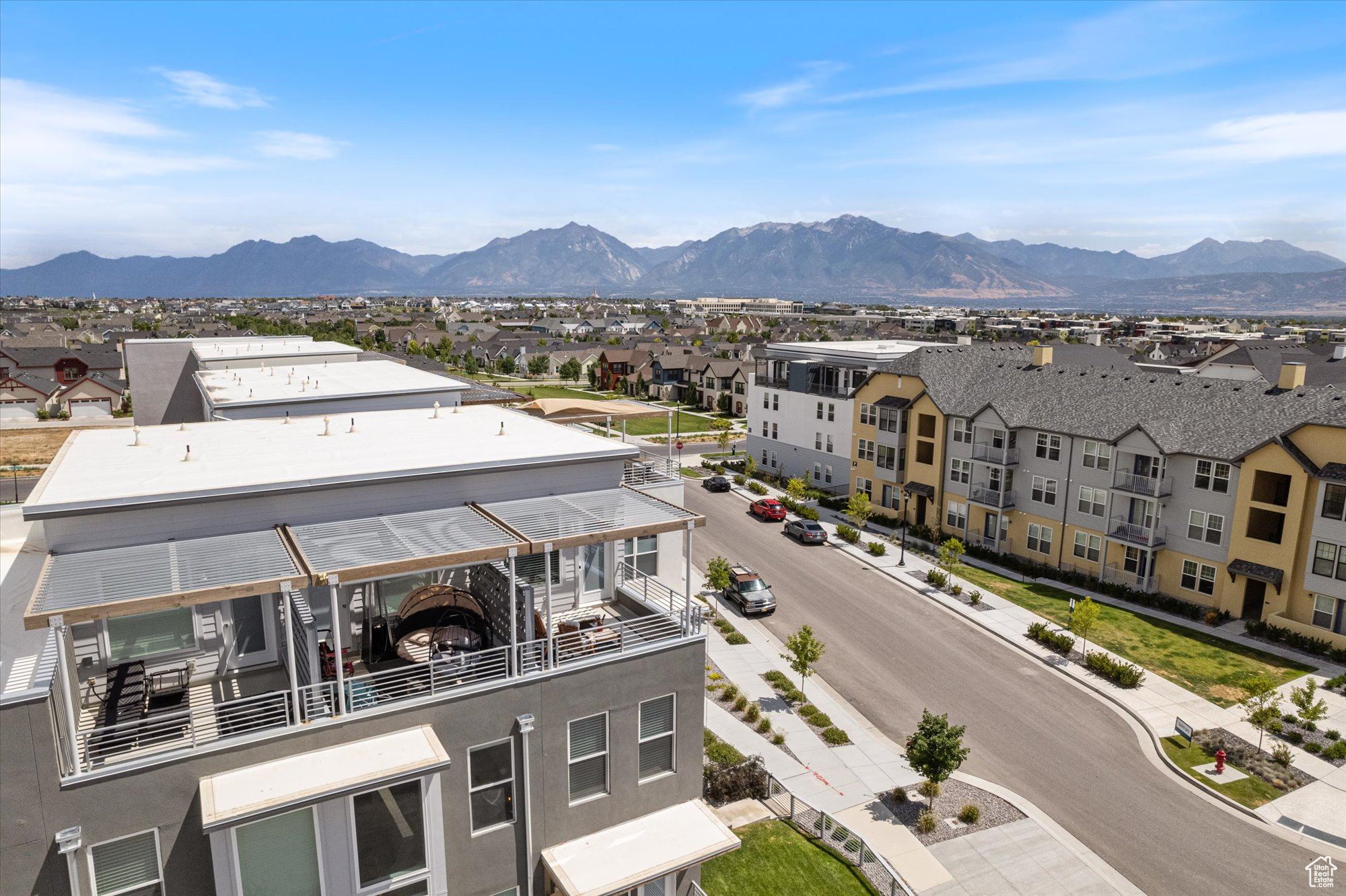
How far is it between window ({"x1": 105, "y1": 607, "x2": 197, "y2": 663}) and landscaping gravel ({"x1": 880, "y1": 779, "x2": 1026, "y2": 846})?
17.5 meters

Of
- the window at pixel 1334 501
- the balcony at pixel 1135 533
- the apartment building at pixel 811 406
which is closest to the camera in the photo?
the window at pixel 1334 501

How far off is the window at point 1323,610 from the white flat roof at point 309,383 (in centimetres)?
3544

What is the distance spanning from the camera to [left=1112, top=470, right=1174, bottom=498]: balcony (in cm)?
3722

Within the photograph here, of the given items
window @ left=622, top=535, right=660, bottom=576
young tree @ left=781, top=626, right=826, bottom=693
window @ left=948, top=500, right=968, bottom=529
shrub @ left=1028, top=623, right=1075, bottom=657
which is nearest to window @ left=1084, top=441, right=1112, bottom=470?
window @ left=948, top=500, right=968, bottom=529

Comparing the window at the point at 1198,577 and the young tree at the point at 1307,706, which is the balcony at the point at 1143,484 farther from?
the young tree at the point at 1307,706

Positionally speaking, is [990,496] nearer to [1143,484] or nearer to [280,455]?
[1143,484]

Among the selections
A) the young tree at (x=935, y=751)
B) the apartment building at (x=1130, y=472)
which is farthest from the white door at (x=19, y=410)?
the young tree at (x=935, y=751)

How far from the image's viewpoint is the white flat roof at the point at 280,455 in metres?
13.5

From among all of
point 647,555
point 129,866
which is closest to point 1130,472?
point 647,555

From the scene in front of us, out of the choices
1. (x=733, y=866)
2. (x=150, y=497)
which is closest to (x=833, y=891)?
(x=733, y=866)

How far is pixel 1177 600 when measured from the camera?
36.8m

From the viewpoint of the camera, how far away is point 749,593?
35.9 metres

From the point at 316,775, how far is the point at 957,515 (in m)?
41.7

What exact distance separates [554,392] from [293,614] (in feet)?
326
